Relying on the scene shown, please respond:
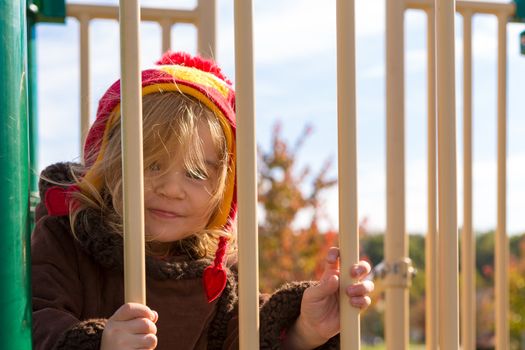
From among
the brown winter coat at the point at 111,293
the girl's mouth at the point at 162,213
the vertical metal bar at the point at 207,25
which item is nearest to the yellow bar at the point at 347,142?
the brown winter coat at the point at 111,293

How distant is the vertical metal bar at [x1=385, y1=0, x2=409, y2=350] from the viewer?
93.0 inches

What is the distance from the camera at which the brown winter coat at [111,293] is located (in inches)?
59.2

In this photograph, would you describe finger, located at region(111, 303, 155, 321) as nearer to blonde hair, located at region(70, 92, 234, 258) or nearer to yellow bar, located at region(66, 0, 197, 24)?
blonde hair, located at region(70, 92, 234, 258)

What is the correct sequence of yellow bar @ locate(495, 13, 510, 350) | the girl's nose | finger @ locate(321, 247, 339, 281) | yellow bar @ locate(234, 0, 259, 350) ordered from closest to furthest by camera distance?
yellow bar @ locate(234, 0, 259, 350), finger @ locate(321, 247, 339, 281), the girl's nose, yellow bar @ locate(495, 13, 510, 350)

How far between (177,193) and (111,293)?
0.93 feet

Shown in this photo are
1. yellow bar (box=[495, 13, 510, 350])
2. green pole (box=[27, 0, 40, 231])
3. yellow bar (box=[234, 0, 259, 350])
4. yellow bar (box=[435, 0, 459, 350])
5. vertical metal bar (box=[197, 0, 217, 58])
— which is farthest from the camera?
yellow bar (box=[495, 13, 510, 350])

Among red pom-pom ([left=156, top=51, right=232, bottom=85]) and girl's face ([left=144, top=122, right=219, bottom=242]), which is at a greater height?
red pom-pom ([left=156, top=51, right=232, bottom=85])

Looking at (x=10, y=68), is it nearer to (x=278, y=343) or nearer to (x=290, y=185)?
(x=278, y=343)

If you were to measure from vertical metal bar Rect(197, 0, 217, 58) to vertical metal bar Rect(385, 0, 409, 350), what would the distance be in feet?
1.81

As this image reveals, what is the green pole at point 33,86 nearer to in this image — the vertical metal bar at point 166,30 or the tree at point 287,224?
the vertical metal bar at point 166,30

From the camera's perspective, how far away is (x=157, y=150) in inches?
63.3

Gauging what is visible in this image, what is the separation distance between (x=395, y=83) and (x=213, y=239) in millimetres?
956

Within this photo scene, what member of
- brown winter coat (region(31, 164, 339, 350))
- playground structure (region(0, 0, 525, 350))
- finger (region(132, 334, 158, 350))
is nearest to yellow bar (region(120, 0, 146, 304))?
playground structure (region(0, 0, 525, 350))

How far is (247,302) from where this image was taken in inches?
44.9
